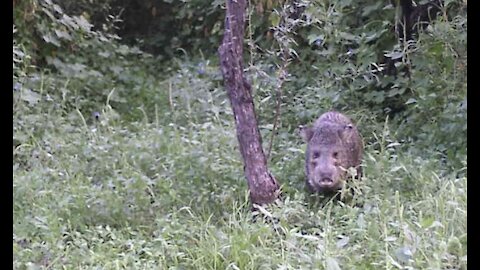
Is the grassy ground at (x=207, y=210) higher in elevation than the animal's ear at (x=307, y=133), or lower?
lower

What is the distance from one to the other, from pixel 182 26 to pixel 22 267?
6530 millimetres

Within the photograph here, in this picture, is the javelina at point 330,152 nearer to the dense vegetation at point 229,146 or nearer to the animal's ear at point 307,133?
the animal's ear at point 307,133

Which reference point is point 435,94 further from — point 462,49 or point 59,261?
point 59,261

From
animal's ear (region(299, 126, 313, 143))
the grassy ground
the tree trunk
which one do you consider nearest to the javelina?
animal's ear (region(299, 126, 313, 143))

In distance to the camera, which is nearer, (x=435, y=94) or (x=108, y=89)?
(x=435, y=94)

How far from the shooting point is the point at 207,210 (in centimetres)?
540

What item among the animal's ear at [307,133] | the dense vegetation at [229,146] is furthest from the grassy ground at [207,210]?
the animal's ear at [307,133]

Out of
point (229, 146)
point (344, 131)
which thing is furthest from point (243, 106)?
point (229, 146)

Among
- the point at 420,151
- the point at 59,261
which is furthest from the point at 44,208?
the point at 420,151

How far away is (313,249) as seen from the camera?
13.9ft

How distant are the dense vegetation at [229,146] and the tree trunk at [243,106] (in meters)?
0.17

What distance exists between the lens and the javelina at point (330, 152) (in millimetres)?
5418

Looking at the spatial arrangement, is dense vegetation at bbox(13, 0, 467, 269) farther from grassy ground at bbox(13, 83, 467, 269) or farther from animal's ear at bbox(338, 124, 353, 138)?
animal's ear at bbox(338, 124, 353, 138)

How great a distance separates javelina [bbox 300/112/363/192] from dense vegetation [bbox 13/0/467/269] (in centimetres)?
13
